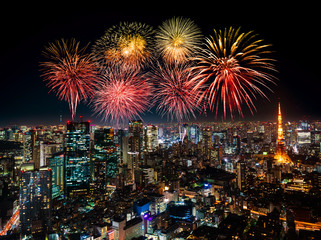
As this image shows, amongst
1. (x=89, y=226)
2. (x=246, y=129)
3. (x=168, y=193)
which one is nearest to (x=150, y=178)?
(x=168, y=193)

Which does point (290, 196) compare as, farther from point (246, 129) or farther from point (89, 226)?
point (246, 129)

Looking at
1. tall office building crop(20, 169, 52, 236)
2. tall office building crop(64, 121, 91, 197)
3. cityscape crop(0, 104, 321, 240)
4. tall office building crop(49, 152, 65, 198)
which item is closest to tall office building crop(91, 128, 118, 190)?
cityscape crop(0, 104, 321, 240)

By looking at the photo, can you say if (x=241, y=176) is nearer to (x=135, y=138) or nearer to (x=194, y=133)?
(x=135, y=138)

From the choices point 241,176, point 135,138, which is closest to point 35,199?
point 135,138

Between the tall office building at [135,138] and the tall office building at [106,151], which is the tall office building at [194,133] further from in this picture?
the tall office building at [106,151]

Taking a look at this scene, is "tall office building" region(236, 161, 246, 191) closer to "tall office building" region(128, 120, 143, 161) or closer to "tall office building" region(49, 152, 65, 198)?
"tall office building" region(128, 120, 143, 161)

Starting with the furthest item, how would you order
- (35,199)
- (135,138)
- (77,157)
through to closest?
(135,138)
(77,157)
(35,199)
